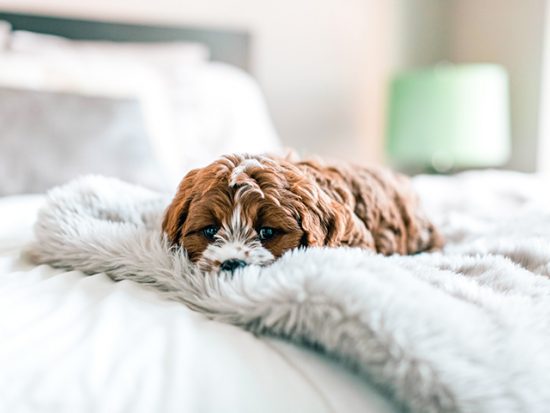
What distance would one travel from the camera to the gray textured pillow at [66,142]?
64.3 inches

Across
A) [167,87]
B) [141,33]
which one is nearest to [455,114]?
[167,87]

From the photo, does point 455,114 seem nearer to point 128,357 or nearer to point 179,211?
point 179,211

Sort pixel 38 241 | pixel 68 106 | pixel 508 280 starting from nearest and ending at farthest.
A: pixel 508 280 → pixel 38 241 → pixel 68 106

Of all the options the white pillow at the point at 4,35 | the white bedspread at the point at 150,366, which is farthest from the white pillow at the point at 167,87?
the white bedspread at the point at 150,366

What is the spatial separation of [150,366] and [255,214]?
11.7 inches

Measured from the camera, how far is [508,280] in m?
0.89

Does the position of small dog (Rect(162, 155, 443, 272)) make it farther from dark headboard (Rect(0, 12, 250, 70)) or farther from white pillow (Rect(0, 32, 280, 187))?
dark headboard (Rect(0, 12, 250, 70))

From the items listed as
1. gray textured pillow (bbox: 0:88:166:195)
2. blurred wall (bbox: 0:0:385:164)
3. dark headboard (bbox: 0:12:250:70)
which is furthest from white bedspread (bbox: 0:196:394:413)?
blurred wall (bbox: 0:0:385:164)

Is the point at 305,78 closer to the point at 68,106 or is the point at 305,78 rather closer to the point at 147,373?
the point at 68,106

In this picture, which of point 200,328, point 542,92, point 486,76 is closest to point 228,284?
point 200,328

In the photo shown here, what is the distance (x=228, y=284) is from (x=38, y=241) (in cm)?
42

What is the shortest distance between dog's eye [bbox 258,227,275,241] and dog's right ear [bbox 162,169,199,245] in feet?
0.40

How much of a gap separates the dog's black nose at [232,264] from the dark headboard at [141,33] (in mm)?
1849

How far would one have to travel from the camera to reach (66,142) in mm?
1687
